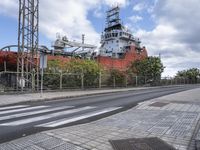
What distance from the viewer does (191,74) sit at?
2869 inches

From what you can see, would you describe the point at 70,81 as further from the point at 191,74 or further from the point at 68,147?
the point at 191,74

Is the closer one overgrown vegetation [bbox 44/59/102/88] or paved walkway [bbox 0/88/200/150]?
paved walkway [bbox 0/88/200/150]

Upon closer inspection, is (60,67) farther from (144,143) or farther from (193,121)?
(144,143)

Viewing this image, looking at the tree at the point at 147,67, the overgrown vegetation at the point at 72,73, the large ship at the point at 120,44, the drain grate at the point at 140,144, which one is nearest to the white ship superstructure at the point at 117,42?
the large ship at the point at 120,44

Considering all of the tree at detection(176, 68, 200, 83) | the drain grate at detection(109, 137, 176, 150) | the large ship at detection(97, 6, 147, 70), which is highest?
the large ship at detection(97, 6, 147, 70)

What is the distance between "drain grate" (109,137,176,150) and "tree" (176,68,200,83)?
64883mm

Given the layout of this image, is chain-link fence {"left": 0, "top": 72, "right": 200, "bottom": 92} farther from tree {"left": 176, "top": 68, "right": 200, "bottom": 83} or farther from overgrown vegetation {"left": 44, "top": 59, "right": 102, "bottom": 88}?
tree {"left": 176, "top": 68, "right": 200, "bottom": 83}

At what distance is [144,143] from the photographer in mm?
6090

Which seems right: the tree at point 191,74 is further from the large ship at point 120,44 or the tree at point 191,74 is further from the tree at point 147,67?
the tree at point 147,67

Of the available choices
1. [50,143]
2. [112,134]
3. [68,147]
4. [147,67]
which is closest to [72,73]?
[112,134]

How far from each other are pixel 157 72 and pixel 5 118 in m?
35.9

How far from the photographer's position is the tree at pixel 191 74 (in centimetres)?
7003

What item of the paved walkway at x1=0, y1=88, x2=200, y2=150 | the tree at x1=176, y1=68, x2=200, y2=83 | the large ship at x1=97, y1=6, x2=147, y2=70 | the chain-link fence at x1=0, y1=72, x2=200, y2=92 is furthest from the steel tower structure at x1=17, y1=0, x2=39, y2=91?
the tree at x1=176, y1=68, x2=200, y2=83

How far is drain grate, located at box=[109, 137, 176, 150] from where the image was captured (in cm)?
574
